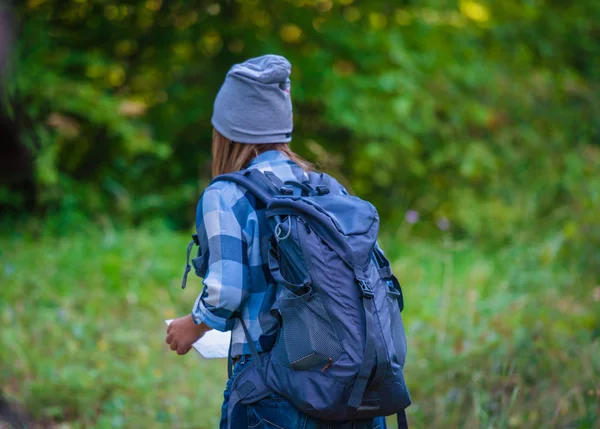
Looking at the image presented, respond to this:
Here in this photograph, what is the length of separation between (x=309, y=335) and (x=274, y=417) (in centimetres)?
29

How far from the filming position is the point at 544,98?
8.12 meters

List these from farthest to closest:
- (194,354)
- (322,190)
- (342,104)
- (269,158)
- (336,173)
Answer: (342,104) → (336,173) → (194,354) → (269,158) → (322,190)

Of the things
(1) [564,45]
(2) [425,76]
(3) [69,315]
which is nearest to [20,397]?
(3) [69,315]

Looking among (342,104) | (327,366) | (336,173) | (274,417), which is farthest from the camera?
(342,104)

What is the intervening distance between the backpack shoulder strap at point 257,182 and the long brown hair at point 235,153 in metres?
0.14

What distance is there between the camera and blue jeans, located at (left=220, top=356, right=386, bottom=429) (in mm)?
1954

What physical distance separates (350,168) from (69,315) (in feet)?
12.6

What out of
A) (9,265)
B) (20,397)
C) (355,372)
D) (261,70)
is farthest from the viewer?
(9,265)

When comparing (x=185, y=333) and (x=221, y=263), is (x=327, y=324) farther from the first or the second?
(x=185, y=333)

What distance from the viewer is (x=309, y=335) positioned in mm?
1864

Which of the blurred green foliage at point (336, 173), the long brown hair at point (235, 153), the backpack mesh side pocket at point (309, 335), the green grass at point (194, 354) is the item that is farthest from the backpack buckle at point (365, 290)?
the blurred green foliage at point (336, 173)

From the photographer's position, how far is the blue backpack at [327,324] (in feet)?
6.11

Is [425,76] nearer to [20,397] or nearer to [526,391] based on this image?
[526,391]

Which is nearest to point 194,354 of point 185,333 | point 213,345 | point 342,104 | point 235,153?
point 213,345
